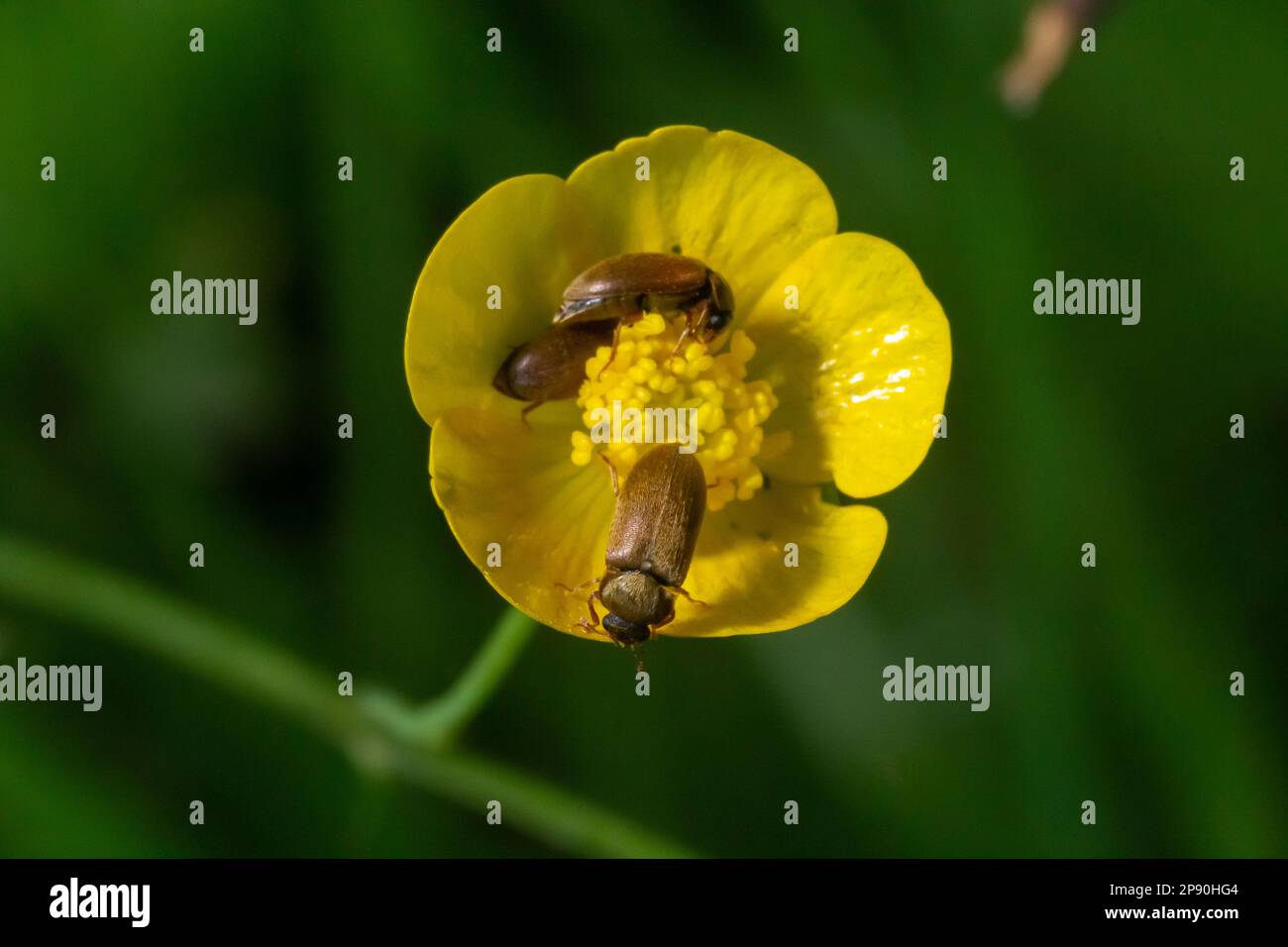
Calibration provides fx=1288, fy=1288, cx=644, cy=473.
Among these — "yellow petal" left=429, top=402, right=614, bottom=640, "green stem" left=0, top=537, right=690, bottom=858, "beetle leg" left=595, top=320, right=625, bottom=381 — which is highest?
"beetle leg" left=595, top=320, right=625, bottom=381

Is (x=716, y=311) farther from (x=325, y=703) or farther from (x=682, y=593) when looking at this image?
(x=325, y=703)

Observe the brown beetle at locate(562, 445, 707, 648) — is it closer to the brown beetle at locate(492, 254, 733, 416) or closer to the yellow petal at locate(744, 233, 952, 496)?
the brown beetle at locate(492, 254, 733, 416)

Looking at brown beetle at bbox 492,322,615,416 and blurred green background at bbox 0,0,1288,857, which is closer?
brown beetle at bbox 492,322,615,416

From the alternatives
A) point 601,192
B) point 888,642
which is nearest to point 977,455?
point 888,642

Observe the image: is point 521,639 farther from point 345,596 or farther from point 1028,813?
point 1028,813

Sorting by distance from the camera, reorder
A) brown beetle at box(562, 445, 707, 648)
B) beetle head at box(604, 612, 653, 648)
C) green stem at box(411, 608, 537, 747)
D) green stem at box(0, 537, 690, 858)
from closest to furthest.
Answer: brown beetle at box(562, 445, 707, 648) → beetle head at box(604, 612, 653, 648) → green stem at box(411, 608, 537, 747) → green stem at box(0, 537, 690, 858)

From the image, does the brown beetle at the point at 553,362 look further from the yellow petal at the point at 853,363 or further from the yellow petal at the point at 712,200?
the yellow petal at the point at 853,363

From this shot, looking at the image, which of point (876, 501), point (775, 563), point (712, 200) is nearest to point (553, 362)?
point (712, 200)

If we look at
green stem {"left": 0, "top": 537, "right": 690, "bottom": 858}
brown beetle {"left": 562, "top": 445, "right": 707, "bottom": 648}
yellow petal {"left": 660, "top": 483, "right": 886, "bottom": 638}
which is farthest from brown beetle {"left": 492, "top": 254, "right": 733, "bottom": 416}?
green stem {"left": 0, "top": 537, "right": 690, "bottom": 858}

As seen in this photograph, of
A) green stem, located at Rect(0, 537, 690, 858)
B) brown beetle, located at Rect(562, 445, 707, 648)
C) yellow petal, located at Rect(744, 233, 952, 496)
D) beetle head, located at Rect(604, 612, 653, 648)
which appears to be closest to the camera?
brown beetle, located at Rect(562, 445, 707, 648)
